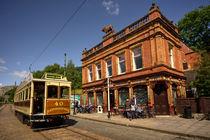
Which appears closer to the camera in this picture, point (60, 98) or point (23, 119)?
point (60, 98)

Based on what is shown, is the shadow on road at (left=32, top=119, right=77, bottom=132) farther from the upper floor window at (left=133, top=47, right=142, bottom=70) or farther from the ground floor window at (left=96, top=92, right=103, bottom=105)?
the ground floor window at (left=96, top=92, right=103, bottom=105)

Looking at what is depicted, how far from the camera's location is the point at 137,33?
47.7ft

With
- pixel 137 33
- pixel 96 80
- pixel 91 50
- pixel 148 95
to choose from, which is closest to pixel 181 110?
pixel 148 95

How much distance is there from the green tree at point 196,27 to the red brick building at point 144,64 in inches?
561

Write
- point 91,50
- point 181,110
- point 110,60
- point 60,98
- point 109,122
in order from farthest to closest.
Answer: point 91,50 → point 110,60 → point 181,110 → point 109,122 → point 60,98

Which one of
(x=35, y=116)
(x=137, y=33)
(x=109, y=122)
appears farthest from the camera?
(x=137, y=33)

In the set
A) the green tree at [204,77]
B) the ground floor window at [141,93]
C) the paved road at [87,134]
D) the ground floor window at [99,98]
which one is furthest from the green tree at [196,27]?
the paved road at [87,134]

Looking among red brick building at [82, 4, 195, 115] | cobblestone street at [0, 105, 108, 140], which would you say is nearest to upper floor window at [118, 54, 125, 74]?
red brick building at [82, 4, 195, 115]

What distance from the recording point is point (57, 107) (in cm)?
850

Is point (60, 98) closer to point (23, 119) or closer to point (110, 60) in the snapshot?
point (23, 119)

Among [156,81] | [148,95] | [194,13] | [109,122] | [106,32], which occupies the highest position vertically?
[194,13]

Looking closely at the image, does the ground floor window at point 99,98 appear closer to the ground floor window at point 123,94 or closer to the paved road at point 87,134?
the ground floor window at point 123,94

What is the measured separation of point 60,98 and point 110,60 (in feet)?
34.0

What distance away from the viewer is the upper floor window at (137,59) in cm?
1437
